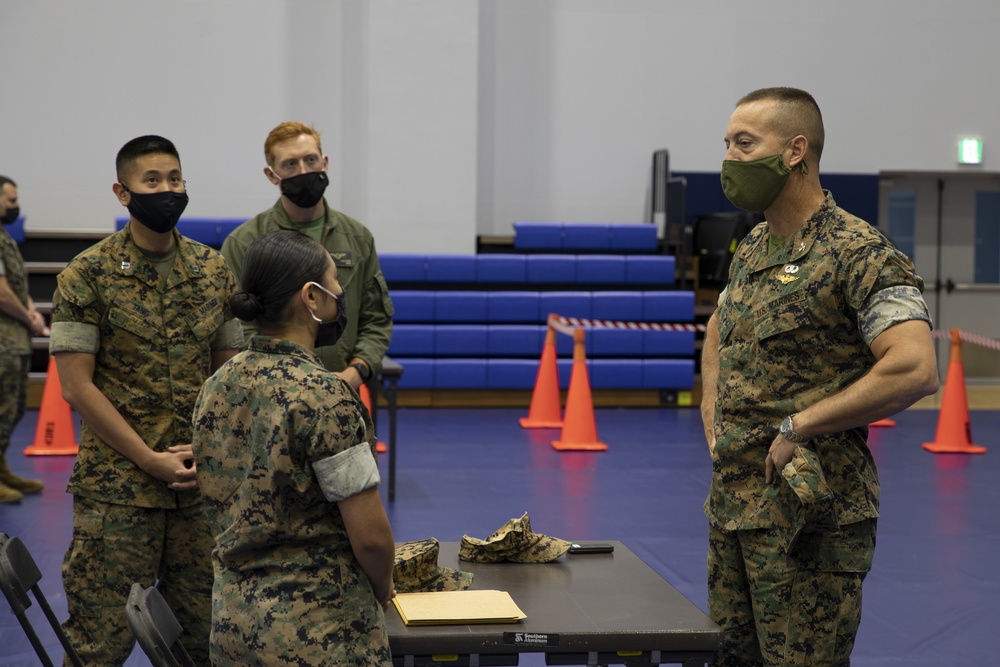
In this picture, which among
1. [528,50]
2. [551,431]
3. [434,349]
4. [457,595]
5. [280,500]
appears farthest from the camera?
[528,50]

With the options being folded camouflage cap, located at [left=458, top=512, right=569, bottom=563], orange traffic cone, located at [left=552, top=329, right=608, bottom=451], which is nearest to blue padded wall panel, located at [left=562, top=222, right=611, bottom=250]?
orange traffic cone, located at [left=552, top=329, right=608, bottom=451]

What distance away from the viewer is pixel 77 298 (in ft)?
10.1

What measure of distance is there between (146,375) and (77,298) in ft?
0.97

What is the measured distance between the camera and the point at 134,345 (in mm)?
3168

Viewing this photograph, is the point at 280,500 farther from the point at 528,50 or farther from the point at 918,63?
the point at 918,63

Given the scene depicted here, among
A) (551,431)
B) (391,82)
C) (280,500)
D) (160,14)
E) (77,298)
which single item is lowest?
(551,431)

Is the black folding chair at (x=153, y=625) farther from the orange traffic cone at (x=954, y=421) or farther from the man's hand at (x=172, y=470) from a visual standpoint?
the orange traffic cone at (x=954, y=421)

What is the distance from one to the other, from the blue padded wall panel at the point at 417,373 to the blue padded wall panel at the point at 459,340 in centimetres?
18

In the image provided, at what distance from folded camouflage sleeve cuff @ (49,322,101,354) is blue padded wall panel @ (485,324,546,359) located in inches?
323

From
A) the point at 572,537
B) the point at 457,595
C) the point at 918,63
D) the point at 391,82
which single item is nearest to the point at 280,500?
the point at 457,595

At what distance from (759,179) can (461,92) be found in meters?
9.39

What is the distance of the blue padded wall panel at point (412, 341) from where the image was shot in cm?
1109

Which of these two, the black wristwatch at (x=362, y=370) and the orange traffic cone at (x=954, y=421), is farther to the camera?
the orange traffic cone at (x=954, y=421)

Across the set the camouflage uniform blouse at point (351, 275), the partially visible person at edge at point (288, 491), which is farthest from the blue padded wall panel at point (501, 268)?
the partially visible person at edge at point (288, 491)
